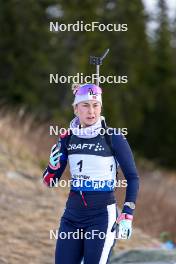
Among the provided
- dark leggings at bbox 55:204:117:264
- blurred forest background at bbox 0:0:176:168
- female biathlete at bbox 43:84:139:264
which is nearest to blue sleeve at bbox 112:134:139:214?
female biathlete at bbox 43:84:139:264

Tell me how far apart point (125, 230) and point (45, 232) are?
3691mm

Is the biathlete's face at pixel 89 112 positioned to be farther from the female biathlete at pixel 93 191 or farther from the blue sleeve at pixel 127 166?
the blue sleeve at pixel 127 166

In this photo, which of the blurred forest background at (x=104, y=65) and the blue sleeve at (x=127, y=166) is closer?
the blue sleeve at (x=127, y=166)

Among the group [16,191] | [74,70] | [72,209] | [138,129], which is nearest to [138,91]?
[138,129]

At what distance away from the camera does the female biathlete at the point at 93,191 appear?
468 cm

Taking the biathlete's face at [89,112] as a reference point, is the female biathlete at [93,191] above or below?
below

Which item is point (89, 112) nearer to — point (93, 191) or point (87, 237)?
point (93, 191)

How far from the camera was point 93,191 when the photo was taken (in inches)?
186

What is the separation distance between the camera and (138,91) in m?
38.7

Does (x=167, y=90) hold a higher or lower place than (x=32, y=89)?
higher

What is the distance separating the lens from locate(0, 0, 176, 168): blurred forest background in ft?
75.6

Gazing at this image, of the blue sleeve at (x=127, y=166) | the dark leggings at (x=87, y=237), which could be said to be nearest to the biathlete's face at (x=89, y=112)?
the blue sleeve at (x=127, y=166)

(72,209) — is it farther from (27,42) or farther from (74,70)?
(74,70)

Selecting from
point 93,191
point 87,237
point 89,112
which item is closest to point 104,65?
point 89,112
